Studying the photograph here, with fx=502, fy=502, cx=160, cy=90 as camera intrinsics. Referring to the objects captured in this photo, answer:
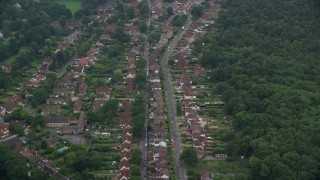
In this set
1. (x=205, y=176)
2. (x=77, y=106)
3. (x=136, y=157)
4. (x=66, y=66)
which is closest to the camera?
(x=205, y=176)

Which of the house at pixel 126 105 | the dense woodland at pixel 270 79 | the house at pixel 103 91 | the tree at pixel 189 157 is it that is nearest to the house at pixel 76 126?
the house at pixel 126 105

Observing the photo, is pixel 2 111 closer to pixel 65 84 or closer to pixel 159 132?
pixel 65 84

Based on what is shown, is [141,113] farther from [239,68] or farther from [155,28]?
[155,28]

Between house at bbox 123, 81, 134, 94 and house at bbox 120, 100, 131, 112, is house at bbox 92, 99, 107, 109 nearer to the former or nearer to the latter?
house at bbox 120, 100, 131, 112

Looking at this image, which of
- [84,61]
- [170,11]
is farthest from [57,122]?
[170,11]

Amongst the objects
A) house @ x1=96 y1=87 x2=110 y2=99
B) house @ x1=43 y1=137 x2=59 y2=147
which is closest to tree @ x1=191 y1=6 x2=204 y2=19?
house @ x1=96 y1=87 x2=110 y2=99

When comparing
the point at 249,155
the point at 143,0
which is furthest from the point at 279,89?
the point at 143,0

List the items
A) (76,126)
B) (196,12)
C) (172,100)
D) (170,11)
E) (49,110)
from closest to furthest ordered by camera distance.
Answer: (76,126) < (49,110) < (172,100) < (196,12) < (170,11)
